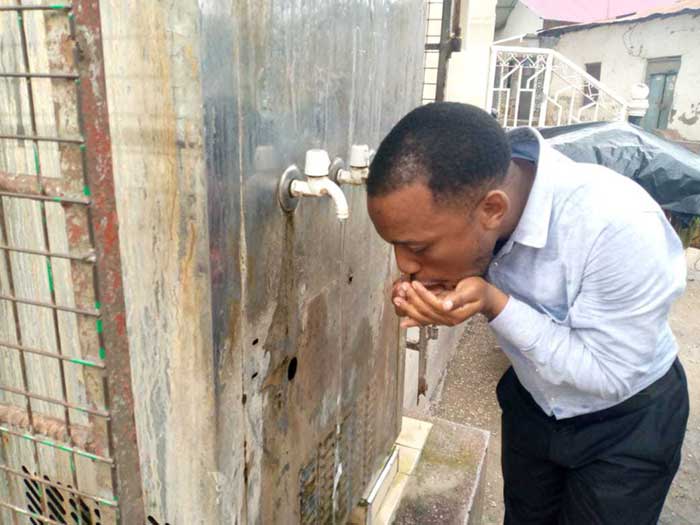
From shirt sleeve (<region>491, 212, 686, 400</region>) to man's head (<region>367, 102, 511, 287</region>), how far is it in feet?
0.69

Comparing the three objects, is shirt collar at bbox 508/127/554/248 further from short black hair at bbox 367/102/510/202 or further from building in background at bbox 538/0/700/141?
building in background at bbox 538/0/700/141

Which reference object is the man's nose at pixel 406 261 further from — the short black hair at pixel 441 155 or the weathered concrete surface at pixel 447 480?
the weathered concrete surface at pixel 447 480

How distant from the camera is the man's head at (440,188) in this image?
1.31 meters

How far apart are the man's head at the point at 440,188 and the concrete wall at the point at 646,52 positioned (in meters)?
14.0

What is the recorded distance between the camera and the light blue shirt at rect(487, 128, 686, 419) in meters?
1.43

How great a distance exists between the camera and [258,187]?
47.3 inches

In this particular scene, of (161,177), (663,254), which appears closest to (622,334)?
(663,254)

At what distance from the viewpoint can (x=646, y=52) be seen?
45.6 feet

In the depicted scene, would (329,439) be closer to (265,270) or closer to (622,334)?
(265,270)

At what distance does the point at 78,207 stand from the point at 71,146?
113mm

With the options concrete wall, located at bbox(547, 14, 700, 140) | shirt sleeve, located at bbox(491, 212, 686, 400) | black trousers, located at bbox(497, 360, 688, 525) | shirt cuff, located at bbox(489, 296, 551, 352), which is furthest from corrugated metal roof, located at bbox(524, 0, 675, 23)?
shirt cuff, located at bbox(489, 296, 551, 352)

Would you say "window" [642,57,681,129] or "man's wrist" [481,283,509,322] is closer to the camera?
"man's wrist" [481,283,509,322]

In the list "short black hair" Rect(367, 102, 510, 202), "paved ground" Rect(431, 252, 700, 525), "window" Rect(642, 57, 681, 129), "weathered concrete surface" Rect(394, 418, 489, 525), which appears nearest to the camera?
"short black hair" Rect(367, 102, 510, 202)

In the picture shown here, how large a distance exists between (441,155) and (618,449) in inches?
43.8
